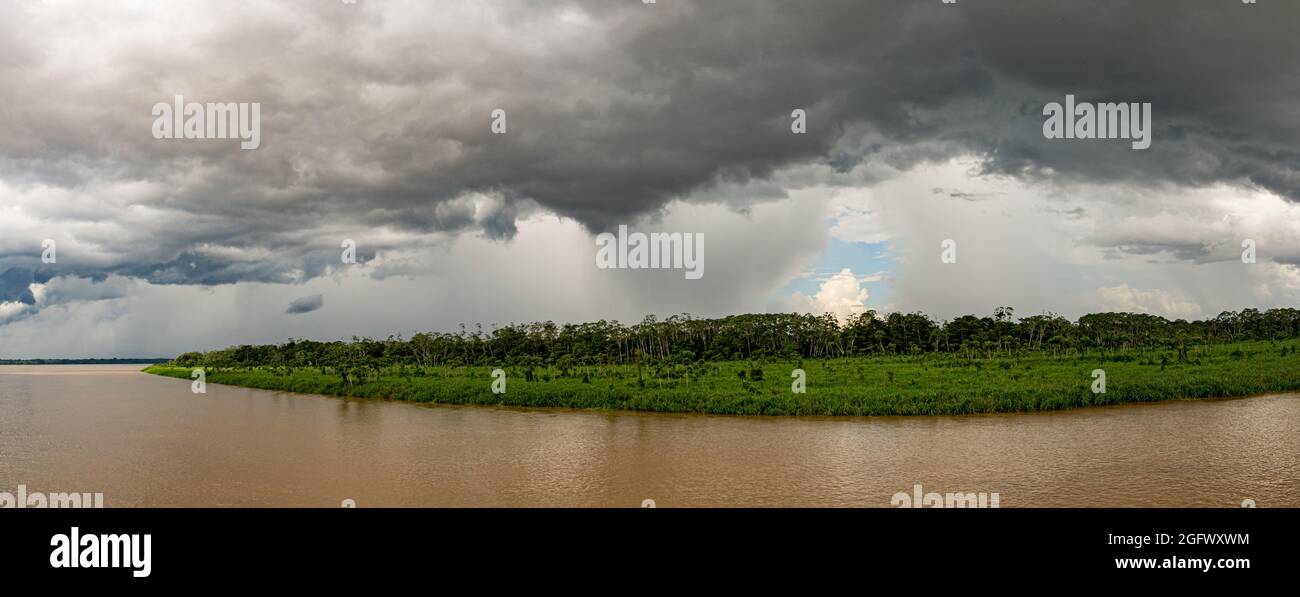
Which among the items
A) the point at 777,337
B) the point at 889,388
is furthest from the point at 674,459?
the point at 777,337

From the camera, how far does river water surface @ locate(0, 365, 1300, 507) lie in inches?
539

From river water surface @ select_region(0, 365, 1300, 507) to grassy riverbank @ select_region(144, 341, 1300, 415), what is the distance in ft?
3.73

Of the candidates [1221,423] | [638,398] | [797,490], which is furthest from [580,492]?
[1221,423]

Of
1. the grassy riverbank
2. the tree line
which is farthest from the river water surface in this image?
the tree line

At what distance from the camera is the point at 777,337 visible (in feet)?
273

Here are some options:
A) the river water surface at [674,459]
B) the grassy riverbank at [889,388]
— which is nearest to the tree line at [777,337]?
the grassy riverbank at [889,388]

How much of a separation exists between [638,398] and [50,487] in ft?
63.0

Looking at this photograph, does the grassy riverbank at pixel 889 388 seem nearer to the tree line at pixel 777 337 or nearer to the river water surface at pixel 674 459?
the river water surface at pixel 674 459

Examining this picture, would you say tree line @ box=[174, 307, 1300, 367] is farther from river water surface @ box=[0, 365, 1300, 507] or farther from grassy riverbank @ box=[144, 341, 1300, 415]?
river water surface @ box=[0, 365, 1300, 507]

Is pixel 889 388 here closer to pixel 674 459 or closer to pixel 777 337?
pixel 674 459

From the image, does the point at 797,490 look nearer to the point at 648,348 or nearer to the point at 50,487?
the point at 50,487

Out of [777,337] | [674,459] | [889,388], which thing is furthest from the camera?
[777,337]

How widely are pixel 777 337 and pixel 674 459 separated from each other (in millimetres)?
67837

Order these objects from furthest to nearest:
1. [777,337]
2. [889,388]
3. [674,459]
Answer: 1. [777,337]
2. [889,388]
3. [674,459]
